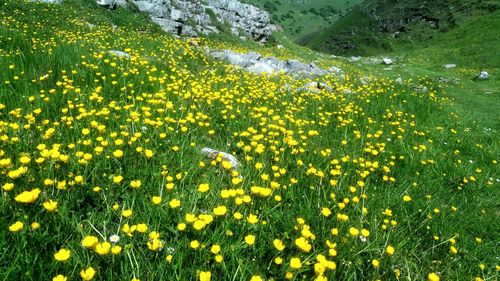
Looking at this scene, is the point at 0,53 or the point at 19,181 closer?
the point at 19,181

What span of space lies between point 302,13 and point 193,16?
165 metres

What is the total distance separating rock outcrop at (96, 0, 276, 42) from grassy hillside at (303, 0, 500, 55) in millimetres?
26886

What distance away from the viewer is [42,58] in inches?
269

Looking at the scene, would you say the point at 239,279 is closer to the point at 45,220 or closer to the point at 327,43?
the point at 45,220

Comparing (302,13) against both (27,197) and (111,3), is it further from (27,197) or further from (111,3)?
(27,197)

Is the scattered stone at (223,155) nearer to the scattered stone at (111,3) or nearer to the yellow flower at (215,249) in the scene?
the yellow flower at (215,249)

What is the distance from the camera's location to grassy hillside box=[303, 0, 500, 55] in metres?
47.5

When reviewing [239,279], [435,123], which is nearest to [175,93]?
[239,279]

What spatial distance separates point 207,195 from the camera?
346 cm

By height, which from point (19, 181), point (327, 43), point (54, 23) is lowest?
point (327, 43)

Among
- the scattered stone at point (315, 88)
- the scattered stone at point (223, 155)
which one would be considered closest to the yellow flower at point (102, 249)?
the scattered stone at point (223, 155)

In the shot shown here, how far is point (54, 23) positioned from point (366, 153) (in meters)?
12.5

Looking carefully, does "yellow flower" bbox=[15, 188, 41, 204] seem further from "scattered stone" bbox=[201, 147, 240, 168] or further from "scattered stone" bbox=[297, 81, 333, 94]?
"scattered stone" bbox=[297, 81, 333, 94]

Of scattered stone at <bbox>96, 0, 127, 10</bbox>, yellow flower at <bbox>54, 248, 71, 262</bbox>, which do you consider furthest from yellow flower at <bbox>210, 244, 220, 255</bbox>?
scattered stone at <bbox>96, 0, 127, 10</bbox>
